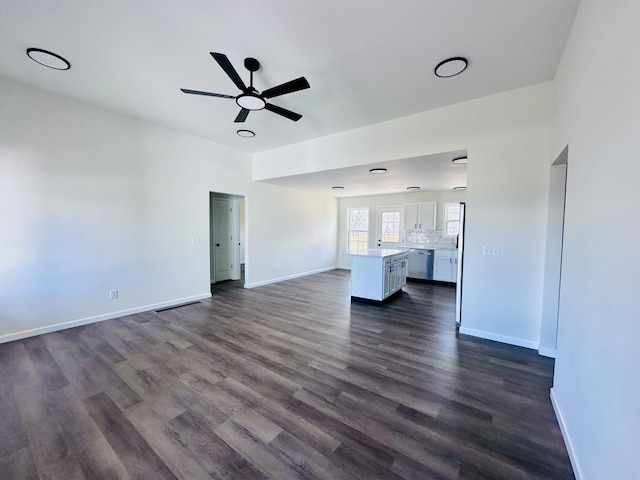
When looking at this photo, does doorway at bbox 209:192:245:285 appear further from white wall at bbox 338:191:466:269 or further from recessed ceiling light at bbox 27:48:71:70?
A: recessed ceiling light at bbox 27:48:71:70

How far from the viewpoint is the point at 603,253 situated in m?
1.26

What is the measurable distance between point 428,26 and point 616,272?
2.14 m

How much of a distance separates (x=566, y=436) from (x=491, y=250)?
6.52ft

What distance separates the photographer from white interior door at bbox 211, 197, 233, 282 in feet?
20.9

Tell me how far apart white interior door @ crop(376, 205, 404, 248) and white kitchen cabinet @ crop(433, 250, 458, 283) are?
130 centimetres

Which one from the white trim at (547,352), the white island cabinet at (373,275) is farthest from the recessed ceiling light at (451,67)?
the white trim at (547,352)

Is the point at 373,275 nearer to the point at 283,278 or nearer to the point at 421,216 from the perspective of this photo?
the point at 283,278

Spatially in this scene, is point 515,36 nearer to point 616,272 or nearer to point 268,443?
point 616,272

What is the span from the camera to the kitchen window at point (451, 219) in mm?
6875

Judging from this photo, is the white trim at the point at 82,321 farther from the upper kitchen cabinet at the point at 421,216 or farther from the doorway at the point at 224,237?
the upper kitchen cabinet at the point at 421,216

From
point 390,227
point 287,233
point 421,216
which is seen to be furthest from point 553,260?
point 287,233

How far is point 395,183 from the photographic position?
579 cm

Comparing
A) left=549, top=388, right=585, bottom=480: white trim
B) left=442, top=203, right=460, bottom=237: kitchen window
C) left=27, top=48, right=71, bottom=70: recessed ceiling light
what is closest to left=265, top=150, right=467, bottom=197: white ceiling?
left=442, top=203, right=460, bottom=237: kitchen window

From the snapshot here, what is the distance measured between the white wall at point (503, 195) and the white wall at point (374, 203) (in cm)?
388
